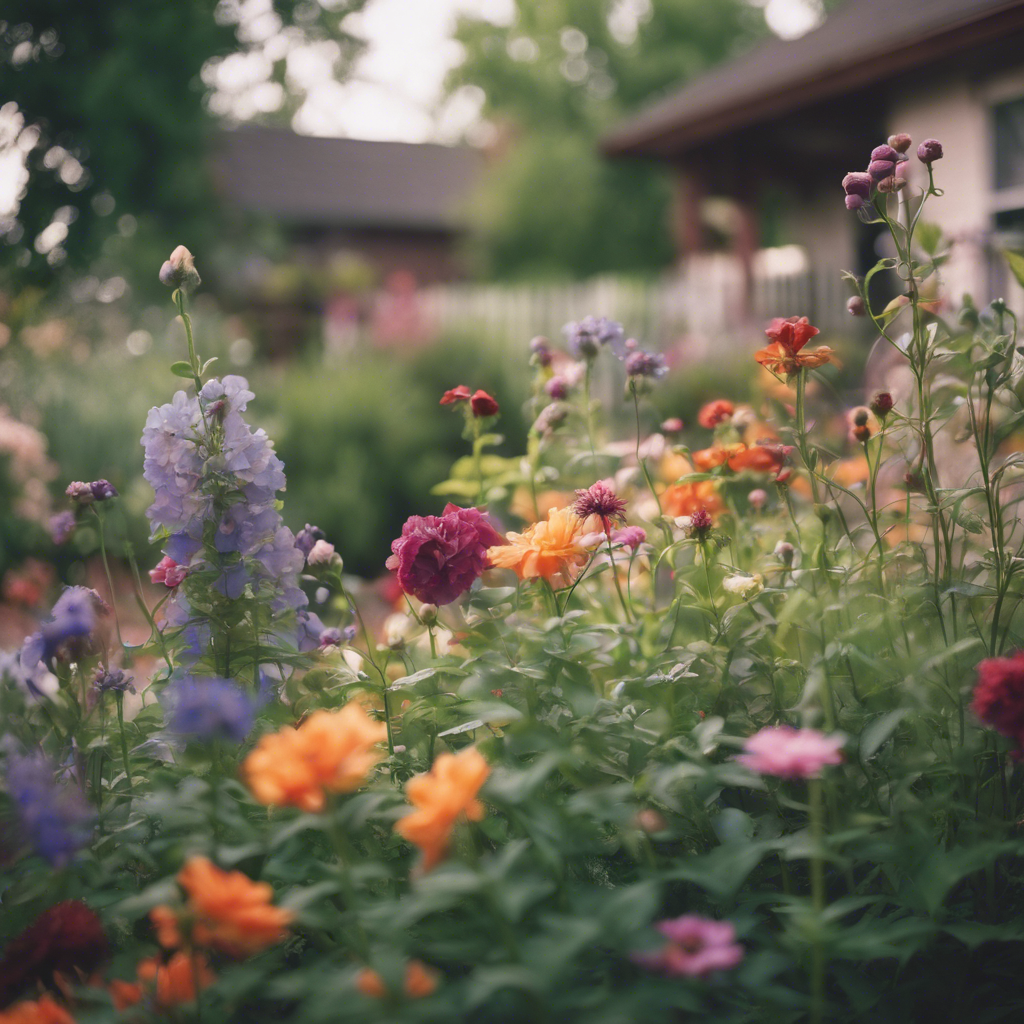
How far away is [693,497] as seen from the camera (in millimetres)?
1618

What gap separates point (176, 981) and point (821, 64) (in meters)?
6.52

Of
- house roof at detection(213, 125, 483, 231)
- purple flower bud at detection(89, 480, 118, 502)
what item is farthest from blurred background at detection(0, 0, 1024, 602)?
house roof at detection(213, 125, 483, 231)

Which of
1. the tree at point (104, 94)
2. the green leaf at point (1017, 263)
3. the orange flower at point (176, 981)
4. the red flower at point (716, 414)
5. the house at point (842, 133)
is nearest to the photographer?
the orange flower at point (176, 981)

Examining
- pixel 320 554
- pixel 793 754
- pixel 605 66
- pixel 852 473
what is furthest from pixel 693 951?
pixel 605 66

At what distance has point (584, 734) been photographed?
3.65 feet

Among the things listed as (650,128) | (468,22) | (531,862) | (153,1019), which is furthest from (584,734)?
(468,22)

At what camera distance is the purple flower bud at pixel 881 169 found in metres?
1.29

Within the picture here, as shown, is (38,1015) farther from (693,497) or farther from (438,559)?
(693,497)

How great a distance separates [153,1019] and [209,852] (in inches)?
5.7

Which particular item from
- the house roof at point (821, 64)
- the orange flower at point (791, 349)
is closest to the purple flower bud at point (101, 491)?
the orange flower at point (791, 349)

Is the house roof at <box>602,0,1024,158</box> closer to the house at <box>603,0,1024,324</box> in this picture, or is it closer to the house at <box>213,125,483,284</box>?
the house at <box>603,0,1024,324</box>

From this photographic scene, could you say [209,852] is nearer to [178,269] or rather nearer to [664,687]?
[664,687]

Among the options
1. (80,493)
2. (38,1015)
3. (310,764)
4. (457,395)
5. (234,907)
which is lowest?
(38,1015)

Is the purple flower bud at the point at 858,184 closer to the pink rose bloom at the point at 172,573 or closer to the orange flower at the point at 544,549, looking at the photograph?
the orange flower at the point at 544,549
